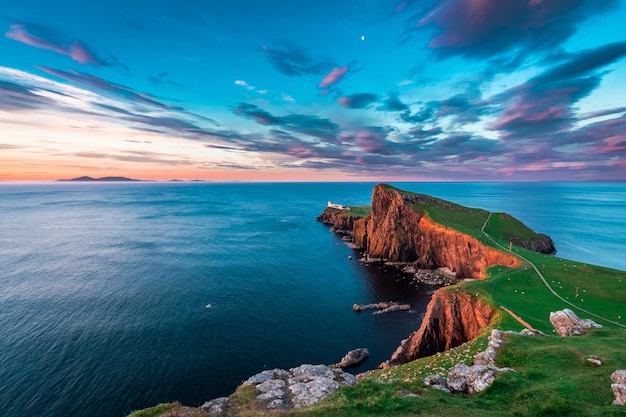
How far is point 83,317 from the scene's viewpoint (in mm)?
55750

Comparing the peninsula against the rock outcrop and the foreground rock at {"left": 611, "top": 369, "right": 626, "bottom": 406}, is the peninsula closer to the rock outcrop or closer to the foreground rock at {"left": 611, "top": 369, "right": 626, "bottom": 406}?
the foreground rock at {"left": 611, "top": 369, "right": 626, "bottom": 406}

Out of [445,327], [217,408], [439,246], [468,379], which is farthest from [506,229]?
[217,408]

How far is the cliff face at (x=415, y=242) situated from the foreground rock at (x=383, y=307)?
2445cm

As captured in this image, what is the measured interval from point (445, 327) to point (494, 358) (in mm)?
21716

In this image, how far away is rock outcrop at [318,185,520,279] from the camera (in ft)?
251

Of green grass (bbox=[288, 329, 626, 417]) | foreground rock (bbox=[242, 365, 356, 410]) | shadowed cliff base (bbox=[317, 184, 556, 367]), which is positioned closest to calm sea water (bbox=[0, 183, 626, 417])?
shadowed cliff base (bbox=[317, 184, 556, 367])

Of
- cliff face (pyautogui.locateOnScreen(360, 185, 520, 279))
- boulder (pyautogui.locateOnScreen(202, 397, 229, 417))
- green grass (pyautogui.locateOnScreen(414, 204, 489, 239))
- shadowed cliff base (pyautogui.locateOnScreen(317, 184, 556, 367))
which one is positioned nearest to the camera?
boulder (pyautogui.locateOnScreen(202, 397, 229, 417))

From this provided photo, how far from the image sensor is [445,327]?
45.9 m

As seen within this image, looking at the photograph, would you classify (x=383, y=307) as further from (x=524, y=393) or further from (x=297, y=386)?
(x=524, y=393)

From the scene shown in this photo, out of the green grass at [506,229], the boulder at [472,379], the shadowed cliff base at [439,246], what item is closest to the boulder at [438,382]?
the boulder at [472,379]

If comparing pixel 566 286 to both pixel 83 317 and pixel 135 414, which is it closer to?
pixel 135 414

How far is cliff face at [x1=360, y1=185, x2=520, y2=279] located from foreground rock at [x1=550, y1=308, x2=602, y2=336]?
112ft

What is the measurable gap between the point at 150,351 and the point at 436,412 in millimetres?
45842

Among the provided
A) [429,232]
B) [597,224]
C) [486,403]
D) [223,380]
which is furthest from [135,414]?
[597,224]
